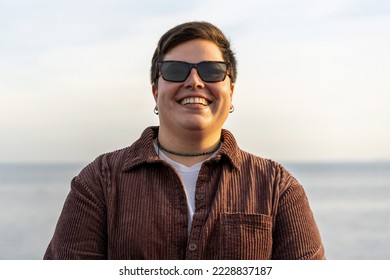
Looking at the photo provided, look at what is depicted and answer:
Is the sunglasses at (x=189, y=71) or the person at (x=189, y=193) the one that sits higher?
the sunglasses at (x=189, y=71)

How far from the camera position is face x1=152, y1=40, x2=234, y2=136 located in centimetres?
323

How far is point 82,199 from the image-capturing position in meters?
3.31

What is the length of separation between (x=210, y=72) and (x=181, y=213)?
2.07 ft

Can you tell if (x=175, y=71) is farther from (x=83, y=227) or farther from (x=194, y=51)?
(x=83, y=227)

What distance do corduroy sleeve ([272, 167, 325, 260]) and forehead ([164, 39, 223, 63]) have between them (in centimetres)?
65

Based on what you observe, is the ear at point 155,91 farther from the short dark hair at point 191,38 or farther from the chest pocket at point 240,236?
the chest pocket at point 240,236

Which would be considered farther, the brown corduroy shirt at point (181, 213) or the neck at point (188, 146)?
the neck at point (188, 146)

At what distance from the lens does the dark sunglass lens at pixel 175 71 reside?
10.7ft

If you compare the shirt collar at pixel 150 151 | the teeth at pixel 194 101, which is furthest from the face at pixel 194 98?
the shirt collar at pixel 150 151

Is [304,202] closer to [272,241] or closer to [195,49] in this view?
[272,241]

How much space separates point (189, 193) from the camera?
10.9 ft

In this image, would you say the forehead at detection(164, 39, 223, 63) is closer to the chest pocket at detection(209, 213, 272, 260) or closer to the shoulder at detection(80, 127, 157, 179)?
the shoulder at detection(80, 127, 157, 179)

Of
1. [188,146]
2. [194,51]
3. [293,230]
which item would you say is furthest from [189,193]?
[194,51]
